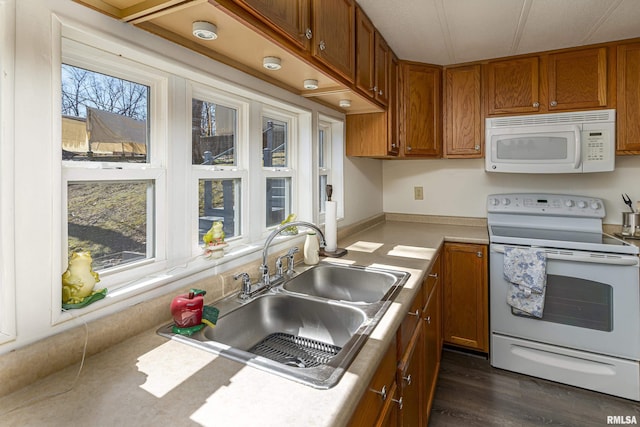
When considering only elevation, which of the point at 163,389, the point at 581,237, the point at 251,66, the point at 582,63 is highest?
the point at 582,63

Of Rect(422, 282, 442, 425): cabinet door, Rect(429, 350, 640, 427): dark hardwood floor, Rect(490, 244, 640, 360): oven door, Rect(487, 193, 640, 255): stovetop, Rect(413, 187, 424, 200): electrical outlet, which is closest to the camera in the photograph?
Rect(422, 282, 442, 425): cabinet door

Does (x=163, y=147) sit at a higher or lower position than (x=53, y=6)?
lower

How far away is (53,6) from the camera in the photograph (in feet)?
2.58

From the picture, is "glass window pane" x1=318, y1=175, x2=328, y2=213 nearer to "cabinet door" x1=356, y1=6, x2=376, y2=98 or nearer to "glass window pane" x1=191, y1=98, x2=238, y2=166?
"cabinet door" x1=356, y1=6, x2=376, y2=98

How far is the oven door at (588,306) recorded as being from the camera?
1.92 metres

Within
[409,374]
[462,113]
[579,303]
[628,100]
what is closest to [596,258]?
[579,303]

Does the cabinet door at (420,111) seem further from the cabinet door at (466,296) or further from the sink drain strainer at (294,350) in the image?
the sink drain strainer at (294,350)

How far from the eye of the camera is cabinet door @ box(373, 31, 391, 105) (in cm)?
203

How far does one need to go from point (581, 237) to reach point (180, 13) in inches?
105

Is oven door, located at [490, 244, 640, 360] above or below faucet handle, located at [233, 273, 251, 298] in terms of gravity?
below

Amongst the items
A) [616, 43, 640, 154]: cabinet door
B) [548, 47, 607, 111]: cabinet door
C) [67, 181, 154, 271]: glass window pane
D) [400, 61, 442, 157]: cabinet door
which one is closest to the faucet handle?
[67, 181, 154, 271]: glass window pane

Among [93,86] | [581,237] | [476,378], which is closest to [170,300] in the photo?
[93,86]

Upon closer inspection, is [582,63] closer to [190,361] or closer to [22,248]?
[190,361]

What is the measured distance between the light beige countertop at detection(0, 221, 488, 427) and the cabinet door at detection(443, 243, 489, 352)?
1.66 m
